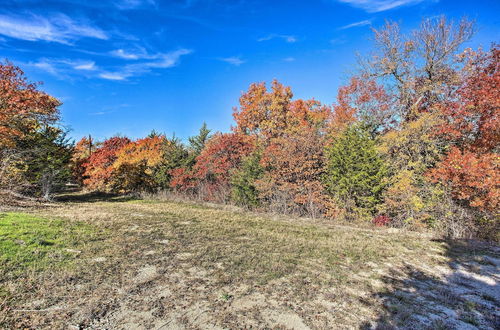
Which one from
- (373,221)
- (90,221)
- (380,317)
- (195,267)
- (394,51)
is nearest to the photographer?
(380,317)

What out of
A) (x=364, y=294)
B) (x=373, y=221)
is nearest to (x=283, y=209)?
(x=373, y=221)

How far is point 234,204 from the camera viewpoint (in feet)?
49.1

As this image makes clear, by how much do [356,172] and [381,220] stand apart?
6.88 ft

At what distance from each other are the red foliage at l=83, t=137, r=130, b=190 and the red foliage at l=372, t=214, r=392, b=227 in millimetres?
16582

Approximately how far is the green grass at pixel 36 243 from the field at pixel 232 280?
0.8 inches

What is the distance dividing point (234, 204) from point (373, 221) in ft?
24.3

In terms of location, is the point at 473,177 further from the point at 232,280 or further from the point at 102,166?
the point at 102,166

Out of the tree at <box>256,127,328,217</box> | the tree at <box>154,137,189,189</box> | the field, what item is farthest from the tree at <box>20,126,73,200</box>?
the tree at <box>256,127,328,217</box>

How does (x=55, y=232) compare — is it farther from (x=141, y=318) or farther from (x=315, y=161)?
A: (x=315, y=161)

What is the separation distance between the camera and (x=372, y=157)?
35.2 feet

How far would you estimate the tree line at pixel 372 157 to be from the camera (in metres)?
9.13

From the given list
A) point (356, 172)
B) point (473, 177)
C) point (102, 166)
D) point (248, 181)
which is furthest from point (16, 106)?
point (473, 177)

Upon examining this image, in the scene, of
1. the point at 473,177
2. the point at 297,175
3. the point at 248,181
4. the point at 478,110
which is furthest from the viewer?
the point at 248,181

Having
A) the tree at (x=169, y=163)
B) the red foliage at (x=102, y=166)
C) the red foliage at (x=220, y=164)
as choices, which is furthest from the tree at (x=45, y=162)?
the red foliage at (x=220, y=164)
